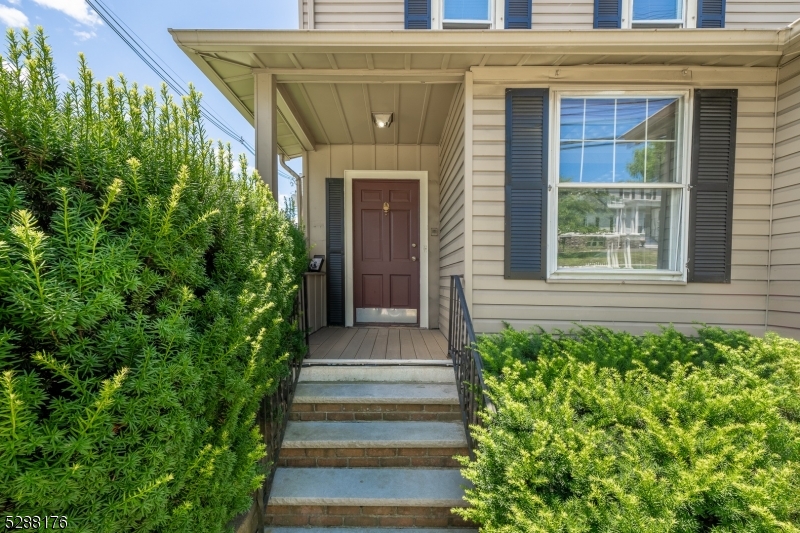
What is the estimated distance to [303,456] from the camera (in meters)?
2.09

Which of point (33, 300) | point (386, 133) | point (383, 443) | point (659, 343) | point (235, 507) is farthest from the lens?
point (386, 133)

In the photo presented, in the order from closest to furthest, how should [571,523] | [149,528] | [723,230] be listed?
[149,528] < [571,523] < [723,230]

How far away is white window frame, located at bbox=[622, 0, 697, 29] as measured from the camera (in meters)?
3.04

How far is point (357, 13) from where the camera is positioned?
3.22 m

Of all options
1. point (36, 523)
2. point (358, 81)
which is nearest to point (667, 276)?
point (358, 81)

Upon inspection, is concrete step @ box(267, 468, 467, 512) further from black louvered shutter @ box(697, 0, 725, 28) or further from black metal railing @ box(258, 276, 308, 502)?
black louvered shutter @ box(697, 0, 725, 28)

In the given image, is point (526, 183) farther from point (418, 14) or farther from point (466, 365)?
point (418, 14)

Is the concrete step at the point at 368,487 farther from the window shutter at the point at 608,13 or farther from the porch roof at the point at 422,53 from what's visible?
the window shutter at the point at 608,13

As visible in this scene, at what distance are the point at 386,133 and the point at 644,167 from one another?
2.63 m

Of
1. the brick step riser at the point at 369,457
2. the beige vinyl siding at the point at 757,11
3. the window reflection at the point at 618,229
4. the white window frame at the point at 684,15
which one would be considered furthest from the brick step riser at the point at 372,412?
the beige vinyl siding at the point at 757,11

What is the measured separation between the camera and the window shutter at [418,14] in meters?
3.13

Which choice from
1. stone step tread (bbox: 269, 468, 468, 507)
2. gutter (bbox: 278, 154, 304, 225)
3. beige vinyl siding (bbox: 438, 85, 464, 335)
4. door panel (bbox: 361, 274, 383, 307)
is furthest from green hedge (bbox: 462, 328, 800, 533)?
gutter (bbox: 278, 154, 304, 225)

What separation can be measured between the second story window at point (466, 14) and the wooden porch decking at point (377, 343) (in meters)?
3.04

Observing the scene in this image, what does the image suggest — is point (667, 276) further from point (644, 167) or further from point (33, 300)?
point (33, 300)
